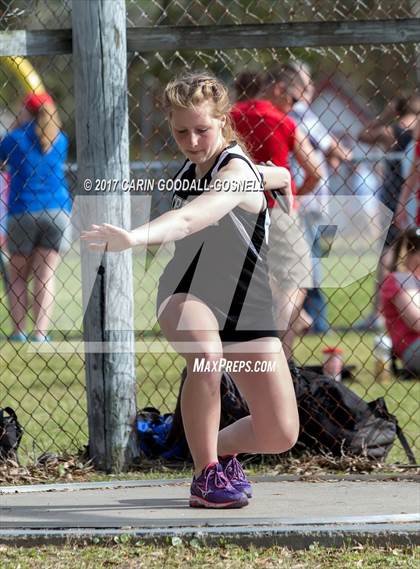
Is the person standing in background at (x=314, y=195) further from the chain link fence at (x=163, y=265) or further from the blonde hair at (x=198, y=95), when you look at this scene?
the blonde hair at (x=198, y=95)

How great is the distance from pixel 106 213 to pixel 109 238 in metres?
1.72

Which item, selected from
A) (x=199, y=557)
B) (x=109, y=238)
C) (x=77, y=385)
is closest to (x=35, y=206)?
(x=77, y=385)

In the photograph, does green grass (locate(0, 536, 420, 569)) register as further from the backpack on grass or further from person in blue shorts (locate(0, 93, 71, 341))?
person in blue shorts (locate(0, 93, 71, 341))

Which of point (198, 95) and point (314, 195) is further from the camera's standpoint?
point (314, 195)

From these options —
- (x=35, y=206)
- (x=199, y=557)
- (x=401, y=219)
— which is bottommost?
(x=199, y=557)

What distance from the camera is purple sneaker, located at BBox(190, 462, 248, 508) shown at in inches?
167

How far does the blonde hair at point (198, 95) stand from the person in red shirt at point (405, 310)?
3.50 m

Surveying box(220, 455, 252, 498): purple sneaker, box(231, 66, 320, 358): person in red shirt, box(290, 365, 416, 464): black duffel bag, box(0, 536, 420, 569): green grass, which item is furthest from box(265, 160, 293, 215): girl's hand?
box(0, 536, 420, 569): green grass

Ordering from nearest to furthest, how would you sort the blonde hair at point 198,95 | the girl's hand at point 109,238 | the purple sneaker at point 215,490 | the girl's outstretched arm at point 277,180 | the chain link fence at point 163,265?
the girl's hand at point 109,238
the blonde hair at point 198,95
the purple sneaker at point 215,490
the girl's outstretched arm at point 277,180
the chain link fence at point 163,265

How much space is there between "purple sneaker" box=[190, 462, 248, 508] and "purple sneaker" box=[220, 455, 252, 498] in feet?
0.14

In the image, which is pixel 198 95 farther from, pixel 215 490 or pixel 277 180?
pixel 215 490

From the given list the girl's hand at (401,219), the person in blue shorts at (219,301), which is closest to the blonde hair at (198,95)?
the person in blue shorts at (219,301)

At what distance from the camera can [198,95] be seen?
4090mm

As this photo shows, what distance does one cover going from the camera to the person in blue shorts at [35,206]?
8.39 metres
